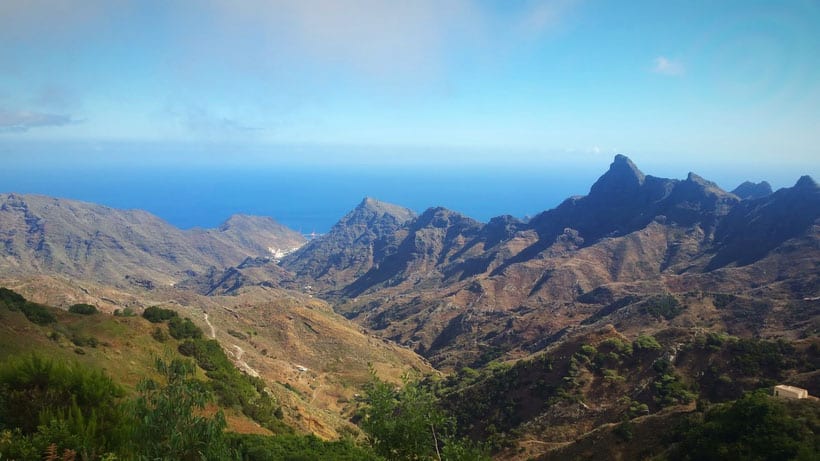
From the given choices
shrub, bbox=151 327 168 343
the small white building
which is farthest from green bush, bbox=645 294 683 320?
shrub, bbox=151 327 168 343

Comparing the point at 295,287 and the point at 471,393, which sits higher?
the point at 471,393

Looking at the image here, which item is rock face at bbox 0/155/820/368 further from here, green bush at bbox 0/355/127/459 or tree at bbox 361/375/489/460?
green bush at bbox 0/355/127/459

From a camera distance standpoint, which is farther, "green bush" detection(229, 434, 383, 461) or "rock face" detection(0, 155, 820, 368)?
"rock face" detection(0, 155, 820, 368)

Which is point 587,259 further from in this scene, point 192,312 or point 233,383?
point 233,383

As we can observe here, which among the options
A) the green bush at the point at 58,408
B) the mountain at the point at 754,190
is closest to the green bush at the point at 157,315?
the green bush at the point at 58,408

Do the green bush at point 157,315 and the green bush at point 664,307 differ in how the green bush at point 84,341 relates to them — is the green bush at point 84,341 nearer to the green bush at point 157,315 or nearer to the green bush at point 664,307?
the green bush at point 157,315

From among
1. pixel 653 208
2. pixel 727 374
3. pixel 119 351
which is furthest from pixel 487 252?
pixel 119 351
